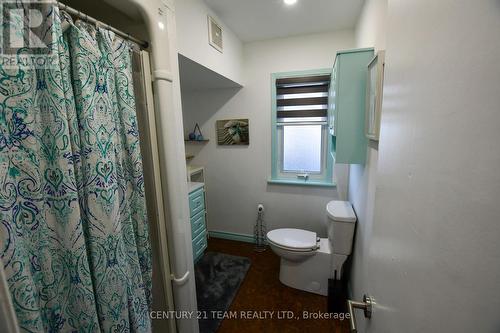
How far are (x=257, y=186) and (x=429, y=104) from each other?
2.21 meters

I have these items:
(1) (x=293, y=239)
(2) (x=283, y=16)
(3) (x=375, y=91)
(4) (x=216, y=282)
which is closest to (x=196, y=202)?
(4) (x=216, y=282)

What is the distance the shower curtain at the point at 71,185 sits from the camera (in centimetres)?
52

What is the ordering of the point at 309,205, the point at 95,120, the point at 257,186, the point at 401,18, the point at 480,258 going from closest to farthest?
the point at 480,258 < the point at 401,18 < the point at 95,120 < the point at 309,205 < the point at 257,186

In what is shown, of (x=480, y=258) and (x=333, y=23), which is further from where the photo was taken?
(x=333, y=23)

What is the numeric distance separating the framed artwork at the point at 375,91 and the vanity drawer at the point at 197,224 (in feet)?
5.57

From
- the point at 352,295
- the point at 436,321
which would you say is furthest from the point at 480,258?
the point at 352,295

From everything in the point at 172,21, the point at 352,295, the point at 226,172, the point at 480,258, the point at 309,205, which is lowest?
the point at 352,295

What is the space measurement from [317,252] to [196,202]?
125cm

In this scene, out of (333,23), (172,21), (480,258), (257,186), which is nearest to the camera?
(480,258)

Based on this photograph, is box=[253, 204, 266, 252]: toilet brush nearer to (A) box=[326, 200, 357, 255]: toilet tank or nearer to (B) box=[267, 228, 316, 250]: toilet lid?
(B) box=[267, 228, 316, 250]: toilet lid

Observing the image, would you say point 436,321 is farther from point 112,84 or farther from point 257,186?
point 257,186

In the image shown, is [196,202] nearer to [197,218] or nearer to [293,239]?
[197,218]

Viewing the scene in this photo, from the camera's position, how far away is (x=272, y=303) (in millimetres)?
1737

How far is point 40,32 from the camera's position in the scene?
566 millimetres
